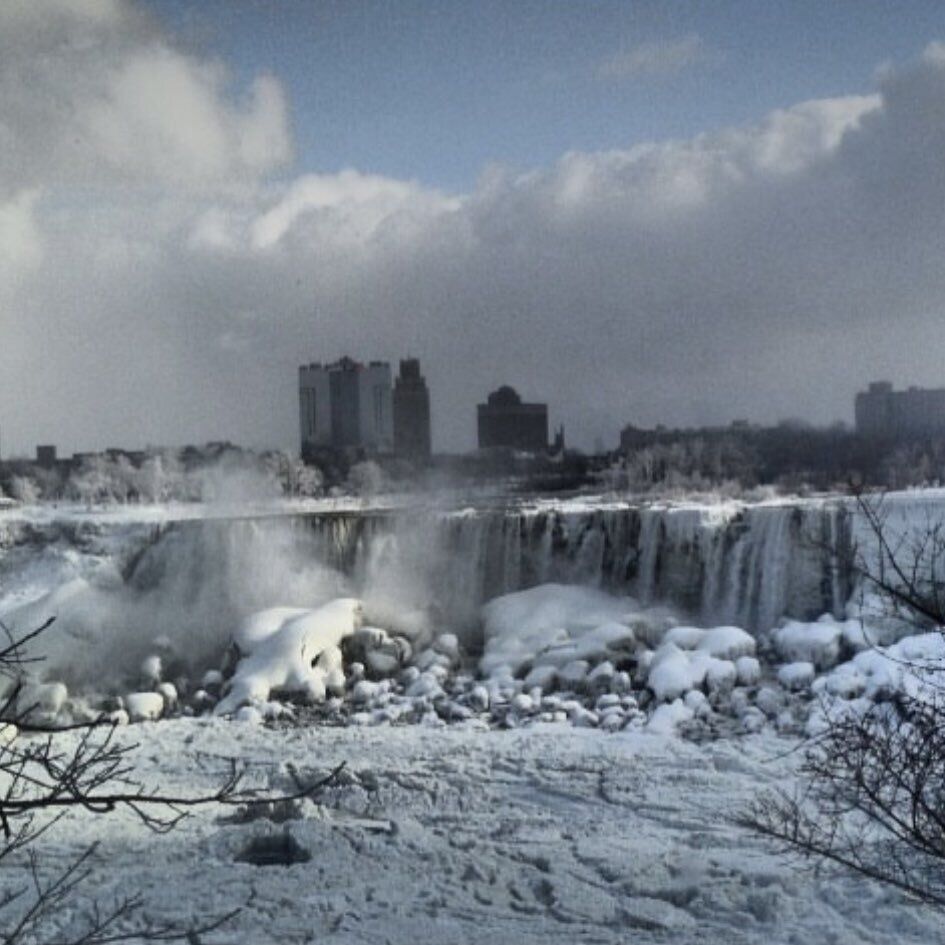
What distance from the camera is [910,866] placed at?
9.58 metres

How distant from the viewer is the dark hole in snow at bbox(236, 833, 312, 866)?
10.9 metres

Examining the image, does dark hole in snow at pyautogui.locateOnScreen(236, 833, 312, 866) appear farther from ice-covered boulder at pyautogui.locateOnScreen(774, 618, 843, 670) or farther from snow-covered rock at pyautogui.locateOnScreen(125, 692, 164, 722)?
ice-covered boulder at pyautogui.locateOnScreen(774, 618, 843, 670)

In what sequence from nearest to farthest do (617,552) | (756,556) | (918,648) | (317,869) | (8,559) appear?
(317,869)
(918,648)
(756,556)
(617,552)
(8,559)

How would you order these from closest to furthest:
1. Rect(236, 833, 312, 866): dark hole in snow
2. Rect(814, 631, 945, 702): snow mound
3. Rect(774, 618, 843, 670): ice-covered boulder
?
Rect(236, 833, 312, 866): dark hole in snow < Rect(814, 631, 945, 702): snow mound < Rect(774, 618, 843, 670): ice-covered boulder

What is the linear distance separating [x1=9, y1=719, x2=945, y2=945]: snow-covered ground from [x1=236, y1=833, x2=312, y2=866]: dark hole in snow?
65 millimetres

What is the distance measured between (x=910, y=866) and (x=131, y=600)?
20079mm

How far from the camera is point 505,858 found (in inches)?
431

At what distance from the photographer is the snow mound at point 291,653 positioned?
19203mm

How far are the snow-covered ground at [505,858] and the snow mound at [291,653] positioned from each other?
158 inches

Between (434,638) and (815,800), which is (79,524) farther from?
(815,800)

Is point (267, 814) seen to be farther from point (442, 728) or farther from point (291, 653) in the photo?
point (291, 653)

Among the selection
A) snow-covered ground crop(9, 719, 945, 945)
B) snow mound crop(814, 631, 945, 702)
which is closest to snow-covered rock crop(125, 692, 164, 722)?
snow-covered ground crop(9, 719, 945, 945)

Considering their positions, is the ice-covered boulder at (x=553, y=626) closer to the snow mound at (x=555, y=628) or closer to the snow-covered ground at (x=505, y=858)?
the snow mound at (x=555, y=628)

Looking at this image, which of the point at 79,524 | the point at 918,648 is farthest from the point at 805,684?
the point at 79,524
